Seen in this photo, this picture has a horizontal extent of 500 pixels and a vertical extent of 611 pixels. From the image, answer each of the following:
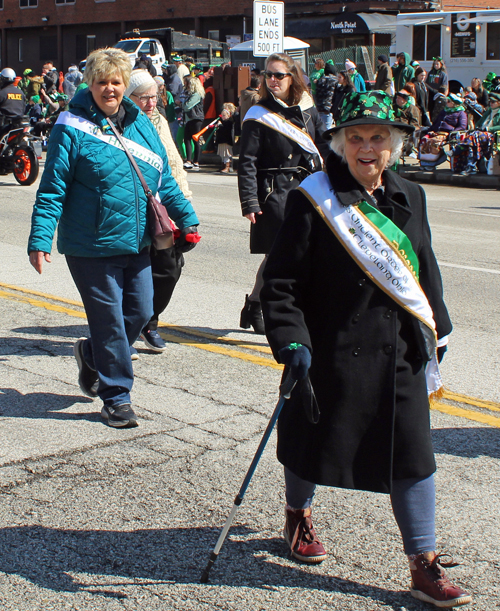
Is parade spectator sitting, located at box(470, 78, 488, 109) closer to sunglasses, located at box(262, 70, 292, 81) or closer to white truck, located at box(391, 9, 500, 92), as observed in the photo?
white truck, located at box(391, 9, 500, 92)

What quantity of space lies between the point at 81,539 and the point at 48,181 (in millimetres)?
1796

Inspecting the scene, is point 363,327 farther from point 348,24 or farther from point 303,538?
point 348,24

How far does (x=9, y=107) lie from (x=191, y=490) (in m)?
13.3

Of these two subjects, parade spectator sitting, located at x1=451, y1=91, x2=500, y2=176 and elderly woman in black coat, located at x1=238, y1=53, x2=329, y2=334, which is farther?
parade spectator sitting, located at x1=451, y1=91, x2=500, y2=176

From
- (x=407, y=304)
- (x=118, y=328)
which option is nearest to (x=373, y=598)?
(x=407, y=304)

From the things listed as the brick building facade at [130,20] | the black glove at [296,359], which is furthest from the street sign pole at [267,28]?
the brick building facade at [130,20]

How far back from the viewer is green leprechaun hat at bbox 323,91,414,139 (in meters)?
2.83

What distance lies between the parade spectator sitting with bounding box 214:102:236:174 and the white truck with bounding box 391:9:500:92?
10.2 metres

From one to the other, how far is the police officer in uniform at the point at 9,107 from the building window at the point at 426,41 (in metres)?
15.6

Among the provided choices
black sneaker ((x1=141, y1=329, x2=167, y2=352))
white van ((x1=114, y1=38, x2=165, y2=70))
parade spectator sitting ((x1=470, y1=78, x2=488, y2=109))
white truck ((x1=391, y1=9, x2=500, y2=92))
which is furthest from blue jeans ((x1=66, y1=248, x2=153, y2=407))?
white van ((x1=114, y1=38, x2=165, y2=70))

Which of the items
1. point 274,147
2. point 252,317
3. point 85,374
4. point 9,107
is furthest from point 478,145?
point 85,374

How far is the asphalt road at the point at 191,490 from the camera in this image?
298 centimetres

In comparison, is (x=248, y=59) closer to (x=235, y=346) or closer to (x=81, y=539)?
(x=235, y=346)

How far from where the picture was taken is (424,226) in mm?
2998
